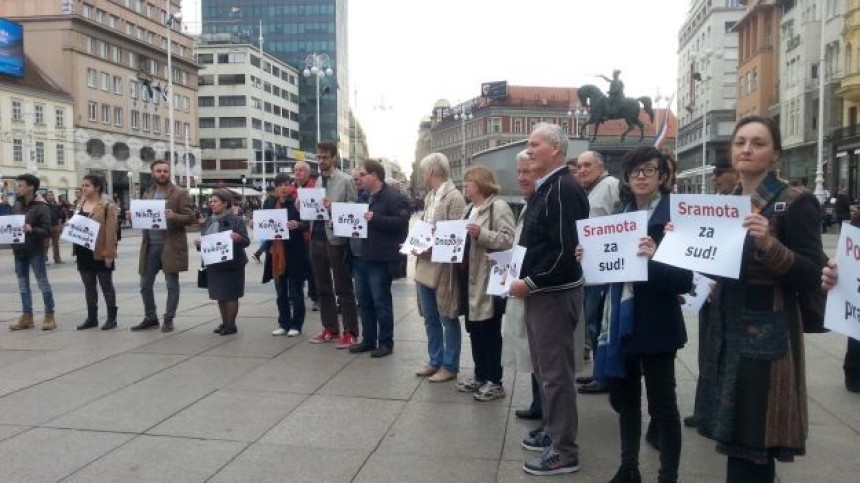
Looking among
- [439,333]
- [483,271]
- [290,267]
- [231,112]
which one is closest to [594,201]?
[483,271]

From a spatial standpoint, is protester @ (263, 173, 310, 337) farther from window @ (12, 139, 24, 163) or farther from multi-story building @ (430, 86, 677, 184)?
multi-story building @ (430, 86, 677, 184)

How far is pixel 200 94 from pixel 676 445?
109633mm

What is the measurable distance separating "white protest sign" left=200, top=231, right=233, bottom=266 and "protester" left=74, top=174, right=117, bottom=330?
1.30 m

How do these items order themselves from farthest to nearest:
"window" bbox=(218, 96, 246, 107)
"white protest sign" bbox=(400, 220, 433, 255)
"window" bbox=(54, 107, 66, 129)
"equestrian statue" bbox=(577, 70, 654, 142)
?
"window" bbox=(218, 96, 246, 107)
"window" bbox=(54, 107, 66, 129)
"equestrian statue" bbox=(577, 70, 654, 142)
"white protest sign" bbox=(400, 220, 433, 255)

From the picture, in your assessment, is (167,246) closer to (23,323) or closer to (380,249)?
(23,323)

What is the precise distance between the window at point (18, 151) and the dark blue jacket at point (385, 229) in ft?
199

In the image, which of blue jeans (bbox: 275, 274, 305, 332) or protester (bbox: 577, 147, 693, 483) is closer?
protester (bbox: 577, 147, 693, 483)

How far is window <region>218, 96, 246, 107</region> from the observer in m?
102

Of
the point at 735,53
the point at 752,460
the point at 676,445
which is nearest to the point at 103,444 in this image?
the point at 676,445

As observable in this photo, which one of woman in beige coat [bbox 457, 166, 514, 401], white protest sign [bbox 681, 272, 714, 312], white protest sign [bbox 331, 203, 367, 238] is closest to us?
white protest sign [bbox 681, 272, 714, 312]

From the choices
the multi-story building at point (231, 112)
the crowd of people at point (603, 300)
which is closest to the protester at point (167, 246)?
the crowd of people at point (603, 300)

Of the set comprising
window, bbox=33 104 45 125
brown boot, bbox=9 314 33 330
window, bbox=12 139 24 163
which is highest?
window, bbox=33 104 45 125

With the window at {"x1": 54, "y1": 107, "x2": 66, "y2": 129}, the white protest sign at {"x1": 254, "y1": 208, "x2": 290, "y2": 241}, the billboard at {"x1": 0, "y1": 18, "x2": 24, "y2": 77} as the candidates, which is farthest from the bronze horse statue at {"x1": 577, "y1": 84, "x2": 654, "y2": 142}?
the window at {"x1": 54, "y1": 107, "x2": 66, "y2": 129}

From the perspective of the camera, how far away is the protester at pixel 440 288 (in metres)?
5.98
